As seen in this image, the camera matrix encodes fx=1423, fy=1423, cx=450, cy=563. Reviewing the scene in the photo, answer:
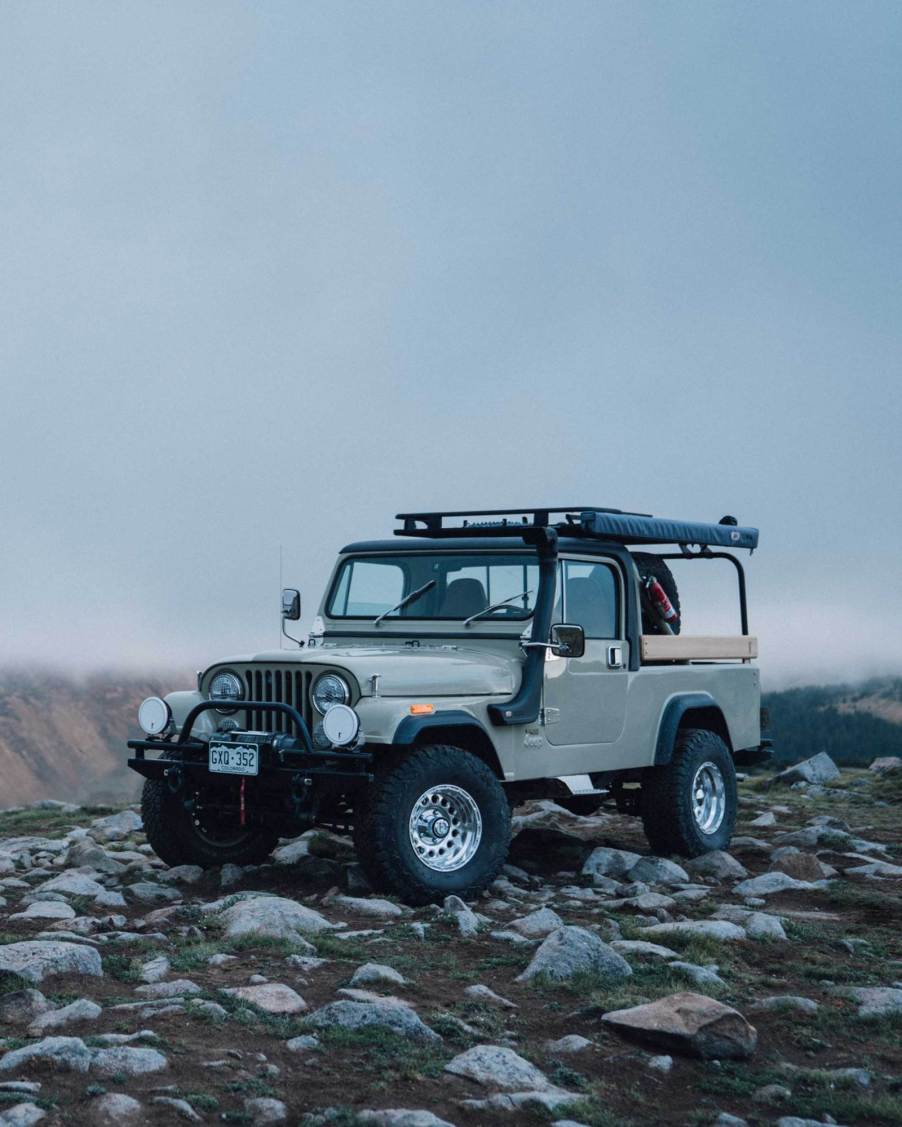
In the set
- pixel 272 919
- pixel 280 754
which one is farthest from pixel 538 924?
pixel 280 754

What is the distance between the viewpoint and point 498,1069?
5984 millimetres

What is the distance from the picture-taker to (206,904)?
A: 9.60m

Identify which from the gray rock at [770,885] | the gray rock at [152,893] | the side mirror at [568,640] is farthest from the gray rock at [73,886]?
the gray rock at [770,885]

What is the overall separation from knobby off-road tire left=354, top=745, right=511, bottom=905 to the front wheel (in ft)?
5.36

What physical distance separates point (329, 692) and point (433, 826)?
3.84 feet

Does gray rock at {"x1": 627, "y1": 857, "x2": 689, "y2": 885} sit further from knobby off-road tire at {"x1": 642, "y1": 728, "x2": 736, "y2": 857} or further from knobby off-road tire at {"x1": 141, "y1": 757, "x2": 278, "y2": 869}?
knobby off-road tire at {"x1": 141, "y1": 757, "x2": 278, "y2": 869}

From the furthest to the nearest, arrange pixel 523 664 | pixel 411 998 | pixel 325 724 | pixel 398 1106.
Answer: pixel 523 664 → pixel 325 724 → pixel 411 998 → pixel 398 1106

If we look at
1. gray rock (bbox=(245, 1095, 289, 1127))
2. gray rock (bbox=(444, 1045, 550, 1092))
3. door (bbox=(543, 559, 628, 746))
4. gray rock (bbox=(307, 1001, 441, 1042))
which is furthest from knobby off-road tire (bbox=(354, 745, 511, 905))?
gray rock (bbox=(245, 1095, 289, 1127))

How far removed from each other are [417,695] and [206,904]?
2001 millimetres

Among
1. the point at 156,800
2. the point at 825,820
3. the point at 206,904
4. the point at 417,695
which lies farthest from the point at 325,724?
the point at 825,820

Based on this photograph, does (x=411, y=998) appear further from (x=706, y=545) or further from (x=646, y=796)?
(x=706, y=545)

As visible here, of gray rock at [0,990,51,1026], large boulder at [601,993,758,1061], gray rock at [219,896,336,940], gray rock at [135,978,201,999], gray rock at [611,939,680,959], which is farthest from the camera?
gray rock at [219,896,336,940]

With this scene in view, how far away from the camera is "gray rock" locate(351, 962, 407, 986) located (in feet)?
24.1

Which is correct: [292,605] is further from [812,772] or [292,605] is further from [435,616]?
[812,772]
